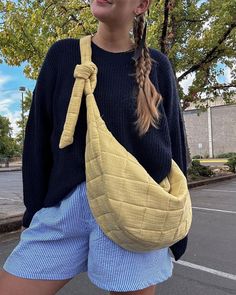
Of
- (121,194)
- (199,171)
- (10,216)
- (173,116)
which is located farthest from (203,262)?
(199,171)

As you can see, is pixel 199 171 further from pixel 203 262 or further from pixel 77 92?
pixel 77 92

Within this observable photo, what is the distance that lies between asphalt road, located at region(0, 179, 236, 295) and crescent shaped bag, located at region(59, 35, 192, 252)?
94.7 inches

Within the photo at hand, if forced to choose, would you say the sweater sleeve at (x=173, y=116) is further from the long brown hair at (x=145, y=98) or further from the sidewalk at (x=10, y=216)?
the sidewalk at (x=10, y=216)

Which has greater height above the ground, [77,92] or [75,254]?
[77,92]

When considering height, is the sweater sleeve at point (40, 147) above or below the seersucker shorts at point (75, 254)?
above

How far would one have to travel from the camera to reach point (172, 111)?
1.69 m

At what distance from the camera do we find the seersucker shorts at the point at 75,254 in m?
1.43

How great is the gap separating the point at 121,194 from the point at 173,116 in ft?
1.63

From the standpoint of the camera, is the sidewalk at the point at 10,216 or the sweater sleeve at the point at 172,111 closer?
the sweater sleeve at the point at 172,111

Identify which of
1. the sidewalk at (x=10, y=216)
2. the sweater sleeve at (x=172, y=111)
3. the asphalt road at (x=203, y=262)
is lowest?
the asphalt road at (x=203, y=262)

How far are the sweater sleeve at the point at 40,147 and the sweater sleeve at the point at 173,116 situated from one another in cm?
45

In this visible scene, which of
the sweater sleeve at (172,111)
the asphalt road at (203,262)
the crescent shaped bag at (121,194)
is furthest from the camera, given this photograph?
the asphalt road at (203,262)

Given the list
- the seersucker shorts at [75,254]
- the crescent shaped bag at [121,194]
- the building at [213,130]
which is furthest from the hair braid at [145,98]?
the building at [213,130]

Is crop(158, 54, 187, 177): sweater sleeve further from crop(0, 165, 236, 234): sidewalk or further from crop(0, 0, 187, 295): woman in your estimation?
crop(0, 165, 236, 234): sidewalk
